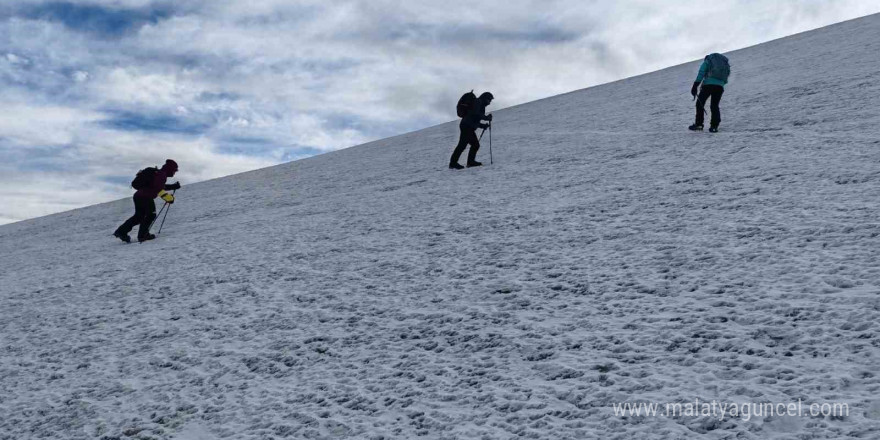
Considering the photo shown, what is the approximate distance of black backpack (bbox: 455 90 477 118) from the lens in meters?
11.0

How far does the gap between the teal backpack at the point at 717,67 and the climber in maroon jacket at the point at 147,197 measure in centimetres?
925

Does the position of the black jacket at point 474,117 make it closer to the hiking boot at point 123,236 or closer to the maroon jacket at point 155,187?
the maroon jacket at point 155,187

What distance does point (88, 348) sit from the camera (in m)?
4.73

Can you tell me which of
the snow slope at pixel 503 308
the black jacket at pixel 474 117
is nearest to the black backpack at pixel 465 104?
the black jacket at pixel 474 117

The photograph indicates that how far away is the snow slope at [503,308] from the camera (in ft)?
9.61

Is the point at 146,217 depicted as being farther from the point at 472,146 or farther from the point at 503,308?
the point at 503,308

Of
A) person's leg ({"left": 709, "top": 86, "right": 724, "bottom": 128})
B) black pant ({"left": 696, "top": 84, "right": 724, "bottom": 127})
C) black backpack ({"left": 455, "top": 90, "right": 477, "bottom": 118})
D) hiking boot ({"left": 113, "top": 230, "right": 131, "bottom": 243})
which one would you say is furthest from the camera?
black backpack ({"left": 455, "top": 90, "right": 477, "bottom": 118})

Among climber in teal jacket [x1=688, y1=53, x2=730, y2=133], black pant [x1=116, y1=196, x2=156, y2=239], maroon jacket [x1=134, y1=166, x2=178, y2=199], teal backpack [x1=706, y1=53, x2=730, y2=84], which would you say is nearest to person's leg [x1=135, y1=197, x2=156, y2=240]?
black pant [x1=116, y1=196, x2=156, y2=239]

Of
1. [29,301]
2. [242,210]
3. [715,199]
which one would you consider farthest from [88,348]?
[242,210]

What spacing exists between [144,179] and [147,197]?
0.29 m

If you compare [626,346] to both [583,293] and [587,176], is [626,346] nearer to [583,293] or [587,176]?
[583,293]

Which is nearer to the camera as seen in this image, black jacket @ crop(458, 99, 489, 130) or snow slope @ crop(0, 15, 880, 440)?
snow slope @ crop(0, 15, 880, 440)

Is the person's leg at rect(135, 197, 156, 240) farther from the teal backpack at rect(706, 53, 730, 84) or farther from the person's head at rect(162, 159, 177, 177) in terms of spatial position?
the teal backpack at rect(706, 53, 730, 84)

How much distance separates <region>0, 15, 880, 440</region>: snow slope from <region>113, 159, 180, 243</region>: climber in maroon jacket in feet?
1.04
